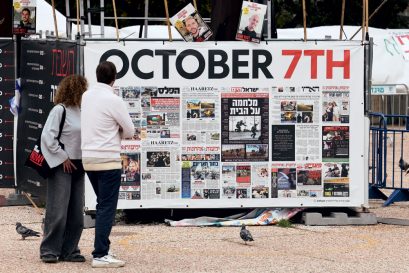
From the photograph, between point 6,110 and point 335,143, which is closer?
point 335,143

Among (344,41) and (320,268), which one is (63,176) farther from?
(344,41)

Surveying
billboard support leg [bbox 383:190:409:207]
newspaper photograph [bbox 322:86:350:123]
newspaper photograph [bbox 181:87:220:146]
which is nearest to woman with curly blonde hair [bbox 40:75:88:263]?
newspaper photograph [bbox 181:87:220:146]

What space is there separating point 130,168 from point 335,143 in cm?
225

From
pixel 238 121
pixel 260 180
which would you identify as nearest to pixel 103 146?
pixel 238 121

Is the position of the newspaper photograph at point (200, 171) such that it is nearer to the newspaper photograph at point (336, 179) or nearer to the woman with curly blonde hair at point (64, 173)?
the newspaper photograph at point (336, 179)

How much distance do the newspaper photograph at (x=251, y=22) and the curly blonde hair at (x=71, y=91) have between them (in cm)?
287

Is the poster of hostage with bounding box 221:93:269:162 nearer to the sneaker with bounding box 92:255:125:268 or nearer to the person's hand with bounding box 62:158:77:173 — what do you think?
the person's hand with bounding box 62:158:77:173

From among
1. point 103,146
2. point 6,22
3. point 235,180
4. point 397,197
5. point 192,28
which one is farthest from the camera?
point 6,22

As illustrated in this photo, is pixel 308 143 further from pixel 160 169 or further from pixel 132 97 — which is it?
pixel 132 97

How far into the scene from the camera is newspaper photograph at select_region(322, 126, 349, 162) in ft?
43.1

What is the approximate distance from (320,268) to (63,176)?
236 centimetres

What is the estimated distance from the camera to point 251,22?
1300 centimetres

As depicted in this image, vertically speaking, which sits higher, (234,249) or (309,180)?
(309,180)

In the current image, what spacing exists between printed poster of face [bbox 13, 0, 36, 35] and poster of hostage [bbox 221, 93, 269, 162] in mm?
3814
